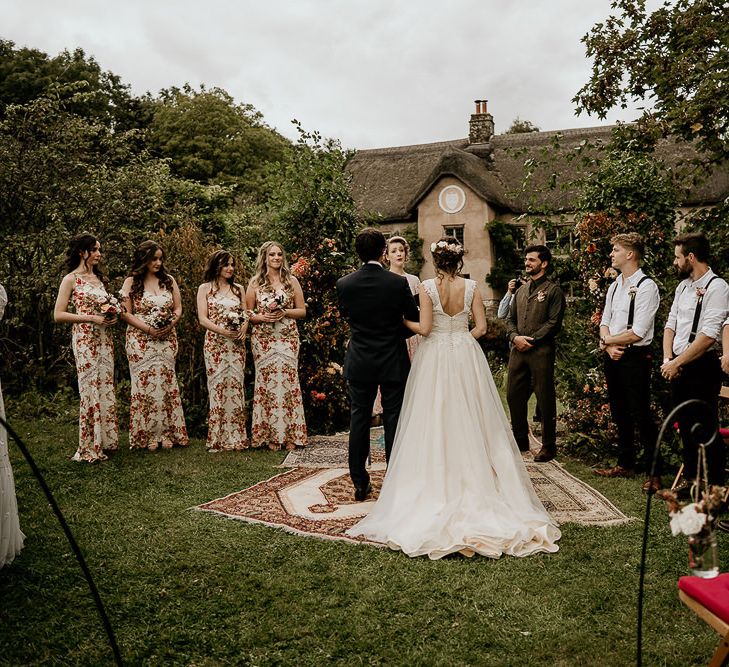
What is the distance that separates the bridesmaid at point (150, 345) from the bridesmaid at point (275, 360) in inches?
37.2

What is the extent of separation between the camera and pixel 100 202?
37.9 ft

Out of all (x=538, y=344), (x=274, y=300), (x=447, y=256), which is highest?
(x=447, y=256)

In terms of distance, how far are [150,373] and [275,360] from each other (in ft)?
4.57

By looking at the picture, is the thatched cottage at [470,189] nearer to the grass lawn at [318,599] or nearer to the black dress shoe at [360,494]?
the black dress shoe at [360,494]

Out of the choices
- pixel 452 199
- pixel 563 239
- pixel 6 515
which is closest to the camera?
pixel 6 515

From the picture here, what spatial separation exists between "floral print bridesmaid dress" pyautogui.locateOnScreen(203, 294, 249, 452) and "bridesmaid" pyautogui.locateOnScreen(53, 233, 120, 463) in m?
1.09

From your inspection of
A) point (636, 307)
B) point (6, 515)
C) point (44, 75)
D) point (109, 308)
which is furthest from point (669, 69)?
point (44, 75)

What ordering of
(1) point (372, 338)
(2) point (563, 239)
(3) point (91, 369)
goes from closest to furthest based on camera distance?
(1) point (372, 338)
(3) point (91, 369)
(2) point (563, 239)

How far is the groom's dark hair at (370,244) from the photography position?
5.66 meters

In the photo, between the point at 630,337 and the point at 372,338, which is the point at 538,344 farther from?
the point at 372,338

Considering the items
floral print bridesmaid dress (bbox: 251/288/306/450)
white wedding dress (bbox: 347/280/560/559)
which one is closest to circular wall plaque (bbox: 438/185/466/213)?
floral print bridesmaid dress (bbox: 251/288/306/450)

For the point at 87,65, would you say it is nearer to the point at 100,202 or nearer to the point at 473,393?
the point at 100,202

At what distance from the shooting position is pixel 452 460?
5.12 meters

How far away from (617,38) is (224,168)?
83.7ft
